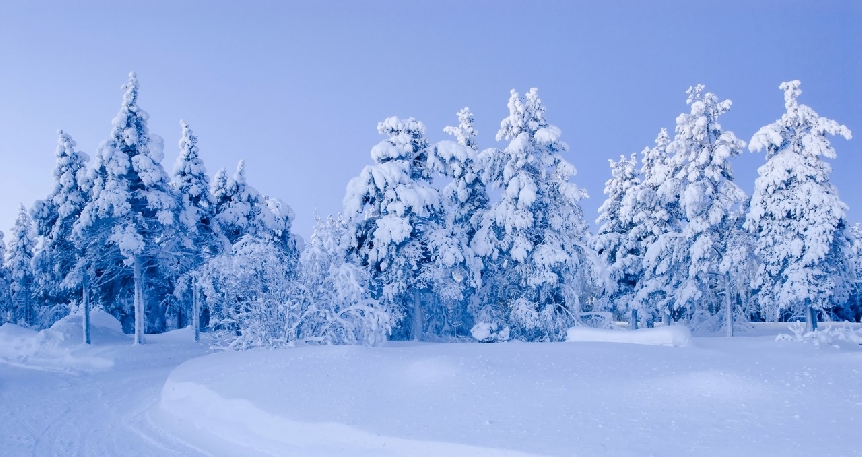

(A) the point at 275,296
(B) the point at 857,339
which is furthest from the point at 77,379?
(B) the point at 857,339

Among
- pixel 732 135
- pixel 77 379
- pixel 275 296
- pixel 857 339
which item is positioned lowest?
pixel 77 379

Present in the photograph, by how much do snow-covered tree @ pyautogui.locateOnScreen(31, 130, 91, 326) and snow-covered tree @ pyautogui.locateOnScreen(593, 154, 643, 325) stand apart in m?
25.3

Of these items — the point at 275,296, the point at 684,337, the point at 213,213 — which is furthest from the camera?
the point at 213,213

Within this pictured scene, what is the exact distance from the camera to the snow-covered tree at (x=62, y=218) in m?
26.2

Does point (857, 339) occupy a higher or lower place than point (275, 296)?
lower

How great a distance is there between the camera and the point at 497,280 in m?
24.4

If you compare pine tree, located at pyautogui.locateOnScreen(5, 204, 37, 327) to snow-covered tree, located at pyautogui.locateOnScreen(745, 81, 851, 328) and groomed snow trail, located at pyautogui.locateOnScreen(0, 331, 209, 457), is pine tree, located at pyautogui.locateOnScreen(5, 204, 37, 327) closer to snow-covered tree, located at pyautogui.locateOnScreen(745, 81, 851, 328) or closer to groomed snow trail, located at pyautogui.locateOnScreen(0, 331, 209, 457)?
groomed snow trail, located at pyautogui.locateOnScreen(0, 331, 209, 457)

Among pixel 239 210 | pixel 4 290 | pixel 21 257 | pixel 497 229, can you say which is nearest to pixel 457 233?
pixel 497 229

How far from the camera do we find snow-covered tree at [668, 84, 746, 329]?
25.5m

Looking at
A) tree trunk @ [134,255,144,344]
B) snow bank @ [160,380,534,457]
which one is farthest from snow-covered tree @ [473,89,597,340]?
tree trunk @ [134,255,144,344]

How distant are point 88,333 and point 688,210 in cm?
2671

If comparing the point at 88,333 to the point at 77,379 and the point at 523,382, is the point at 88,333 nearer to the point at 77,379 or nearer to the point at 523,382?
the point at 77,379

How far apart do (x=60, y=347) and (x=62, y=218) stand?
5737 mm

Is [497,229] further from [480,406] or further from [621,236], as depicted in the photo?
[480,406]
